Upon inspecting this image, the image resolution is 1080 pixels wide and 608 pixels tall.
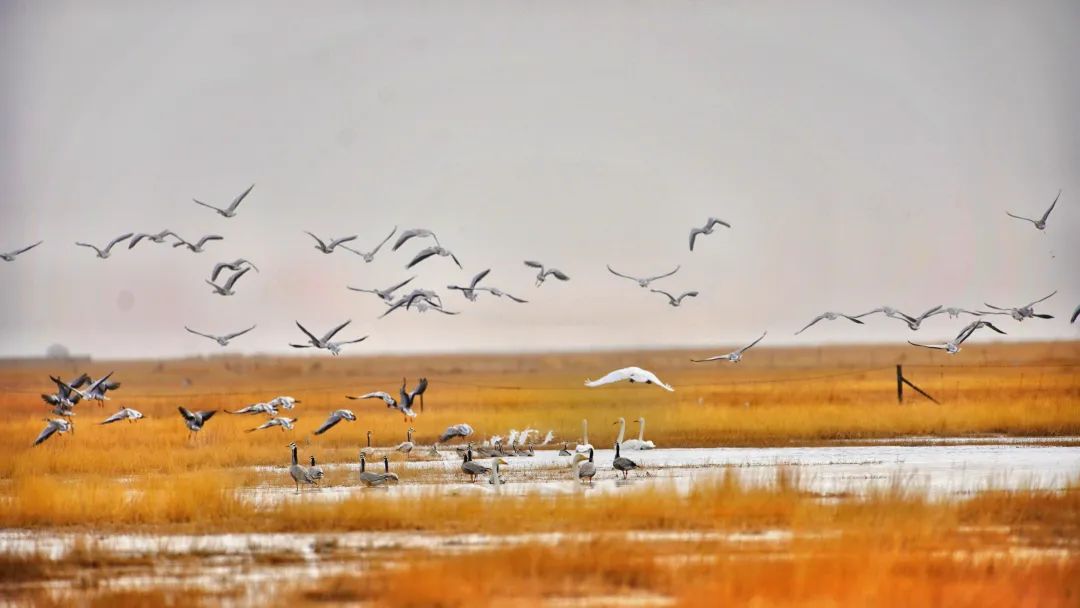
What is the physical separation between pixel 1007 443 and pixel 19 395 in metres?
46.7

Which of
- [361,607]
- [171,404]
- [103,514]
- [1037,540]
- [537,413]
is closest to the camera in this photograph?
[361,607]

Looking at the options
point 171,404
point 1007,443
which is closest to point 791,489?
point 1007,443

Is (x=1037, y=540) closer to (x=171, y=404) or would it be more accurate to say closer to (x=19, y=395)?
(x=171, y=404)

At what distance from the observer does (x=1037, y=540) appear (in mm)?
21703

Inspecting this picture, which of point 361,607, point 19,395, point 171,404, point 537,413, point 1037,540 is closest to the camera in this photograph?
point 361,607

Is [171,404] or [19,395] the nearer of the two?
[171,404]

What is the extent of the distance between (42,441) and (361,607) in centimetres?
2119

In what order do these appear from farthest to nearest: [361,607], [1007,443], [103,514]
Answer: [1007,443] → [103,514] → [361,607]

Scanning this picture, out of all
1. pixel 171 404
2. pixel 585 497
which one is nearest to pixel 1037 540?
pixel 585 497

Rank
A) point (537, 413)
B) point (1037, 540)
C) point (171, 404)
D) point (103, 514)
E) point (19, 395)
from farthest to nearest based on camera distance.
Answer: point (19, 395)
point (171, 404)
point (537, 413)
point (103, 514)
point (1037, 540)

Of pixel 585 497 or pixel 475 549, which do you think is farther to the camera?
pixel 585 497

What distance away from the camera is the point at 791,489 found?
1024 inches

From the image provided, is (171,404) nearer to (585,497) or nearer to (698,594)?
(585,497)

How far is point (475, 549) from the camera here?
2122 cm
